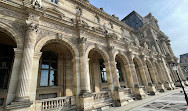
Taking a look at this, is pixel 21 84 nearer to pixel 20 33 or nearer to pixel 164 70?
pixel 20 33

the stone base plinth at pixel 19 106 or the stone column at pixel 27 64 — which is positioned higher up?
the stone column at pixel 27 64

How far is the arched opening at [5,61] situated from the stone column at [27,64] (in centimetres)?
276

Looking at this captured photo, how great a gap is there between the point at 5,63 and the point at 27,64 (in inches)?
180

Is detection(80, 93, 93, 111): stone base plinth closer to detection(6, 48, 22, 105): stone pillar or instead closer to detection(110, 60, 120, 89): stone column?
detection(110, 60, 120, 89): stone column

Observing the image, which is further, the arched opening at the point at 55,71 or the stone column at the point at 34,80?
the arched opening at the point at 55,71

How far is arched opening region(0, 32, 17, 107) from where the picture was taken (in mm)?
6922

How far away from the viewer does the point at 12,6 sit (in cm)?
596

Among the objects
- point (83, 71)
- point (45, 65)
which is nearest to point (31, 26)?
point (45, 65)

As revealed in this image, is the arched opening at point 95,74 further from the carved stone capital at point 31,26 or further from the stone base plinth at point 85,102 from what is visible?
the carved stone capital at point 31,26

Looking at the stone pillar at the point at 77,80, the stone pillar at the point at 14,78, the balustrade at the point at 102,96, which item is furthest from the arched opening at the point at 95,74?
the stone pillar at the point at 14,78

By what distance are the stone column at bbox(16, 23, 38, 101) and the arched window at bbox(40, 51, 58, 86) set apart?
12.4 feet

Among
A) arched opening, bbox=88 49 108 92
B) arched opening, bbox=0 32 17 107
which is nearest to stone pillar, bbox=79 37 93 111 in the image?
arched opening, bbox=88 49 108 92

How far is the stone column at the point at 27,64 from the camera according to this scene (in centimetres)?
459

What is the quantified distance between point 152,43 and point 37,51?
26.0 m
